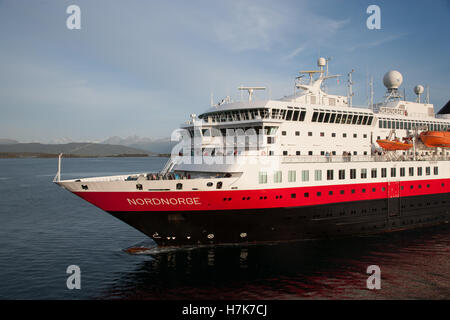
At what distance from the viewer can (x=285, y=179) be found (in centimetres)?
1828

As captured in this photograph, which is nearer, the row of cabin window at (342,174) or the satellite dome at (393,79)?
the row of cabin window at (342,174)

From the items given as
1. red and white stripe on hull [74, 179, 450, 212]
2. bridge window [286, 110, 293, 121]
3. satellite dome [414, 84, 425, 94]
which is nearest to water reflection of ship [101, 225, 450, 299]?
red and white stripe on hull [74, 179, 450, 212]

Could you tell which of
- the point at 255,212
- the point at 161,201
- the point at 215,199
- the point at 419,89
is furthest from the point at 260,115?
the point at 419,89

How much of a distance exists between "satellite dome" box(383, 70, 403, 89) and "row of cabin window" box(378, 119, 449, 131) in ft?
15.8

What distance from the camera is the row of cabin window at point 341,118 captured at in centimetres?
2100

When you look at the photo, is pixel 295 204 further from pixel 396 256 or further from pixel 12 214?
pixel 12 214

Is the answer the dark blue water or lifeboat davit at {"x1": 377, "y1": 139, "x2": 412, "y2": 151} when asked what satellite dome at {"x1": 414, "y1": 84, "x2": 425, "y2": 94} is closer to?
lifeboat davit at {"x1": 377, "y1": 139, "x2": 412, "y2": 151}

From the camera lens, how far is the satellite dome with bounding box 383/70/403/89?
3039 centimetres

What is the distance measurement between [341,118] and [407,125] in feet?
28.7

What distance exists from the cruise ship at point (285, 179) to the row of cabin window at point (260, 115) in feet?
0.21

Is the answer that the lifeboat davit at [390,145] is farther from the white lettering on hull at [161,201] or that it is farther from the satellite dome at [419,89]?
the white lettering on hull at [161,201]

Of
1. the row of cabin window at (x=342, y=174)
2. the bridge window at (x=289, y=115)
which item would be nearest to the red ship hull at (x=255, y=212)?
the row of cabin window at (x=342, y=174)

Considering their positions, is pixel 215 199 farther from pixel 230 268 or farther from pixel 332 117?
pixel 332 117
